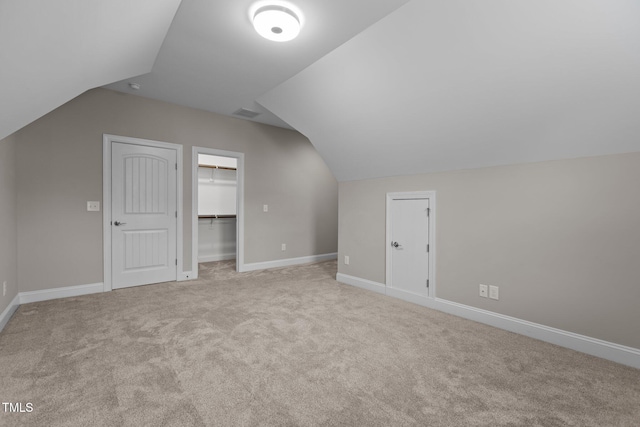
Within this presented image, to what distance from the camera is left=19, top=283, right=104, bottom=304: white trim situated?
329 centimetres

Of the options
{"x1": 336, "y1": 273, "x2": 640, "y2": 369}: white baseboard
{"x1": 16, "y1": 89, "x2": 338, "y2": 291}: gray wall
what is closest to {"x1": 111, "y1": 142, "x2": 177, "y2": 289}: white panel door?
{"x1": 16, "y1": 89, "x2": 338, "y2": 291}: gray wall

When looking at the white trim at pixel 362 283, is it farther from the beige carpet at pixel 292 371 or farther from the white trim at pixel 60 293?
the white trim at pixel 60 293

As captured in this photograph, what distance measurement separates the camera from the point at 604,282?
2158 millimetres

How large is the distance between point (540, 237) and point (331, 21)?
7.96 ft

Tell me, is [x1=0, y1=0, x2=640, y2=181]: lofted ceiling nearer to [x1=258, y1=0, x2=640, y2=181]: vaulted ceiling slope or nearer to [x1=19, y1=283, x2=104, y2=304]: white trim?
[x1=258, y1=0, x2=640, y2=181]: vaulted ceiling slope

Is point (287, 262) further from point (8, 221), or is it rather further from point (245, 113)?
point (8, 221)

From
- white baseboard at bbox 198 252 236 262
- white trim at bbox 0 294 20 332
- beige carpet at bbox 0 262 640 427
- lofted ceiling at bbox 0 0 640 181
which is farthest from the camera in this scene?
white baseboard at bbox 198 252 236 262

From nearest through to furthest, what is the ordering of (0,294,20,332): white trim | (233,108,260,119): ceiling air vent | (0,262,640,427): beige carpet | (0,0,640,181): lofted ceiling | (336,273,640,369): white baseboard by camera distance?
(0,262,640,427): beige carpet < (0,0,640,181): lofted ceiling < (336,273,640,369): white baseboard < (0,294,20,332): white trim < (233,108,260,119): ceiling air vent

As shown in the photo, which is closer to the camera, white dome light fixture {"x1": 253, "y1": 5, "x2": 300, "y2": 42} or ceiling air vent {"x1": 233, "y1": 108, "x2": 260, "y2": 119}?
white dome light fixture {"x1": 253, "y1": 5, "x2": 300, "y2": 42}

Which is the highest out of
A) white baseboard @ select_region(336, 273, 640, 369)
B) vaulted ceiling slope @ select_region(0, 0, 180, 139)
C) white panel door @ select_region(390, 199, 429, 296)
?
vaulted ceiling slope @ select_region(0, 0, 180, 139)

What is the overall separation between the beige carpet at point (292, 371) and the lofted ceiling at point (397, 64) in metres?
1.58

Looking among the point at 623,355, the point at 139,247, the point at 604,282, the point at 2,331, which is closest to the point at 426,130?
the point at 604,282

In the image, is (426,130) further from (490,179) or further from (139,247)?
(139,247)

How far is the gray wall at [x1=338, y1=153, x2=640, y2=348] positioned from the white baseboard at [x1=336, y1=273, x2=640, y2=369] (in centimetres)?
5
